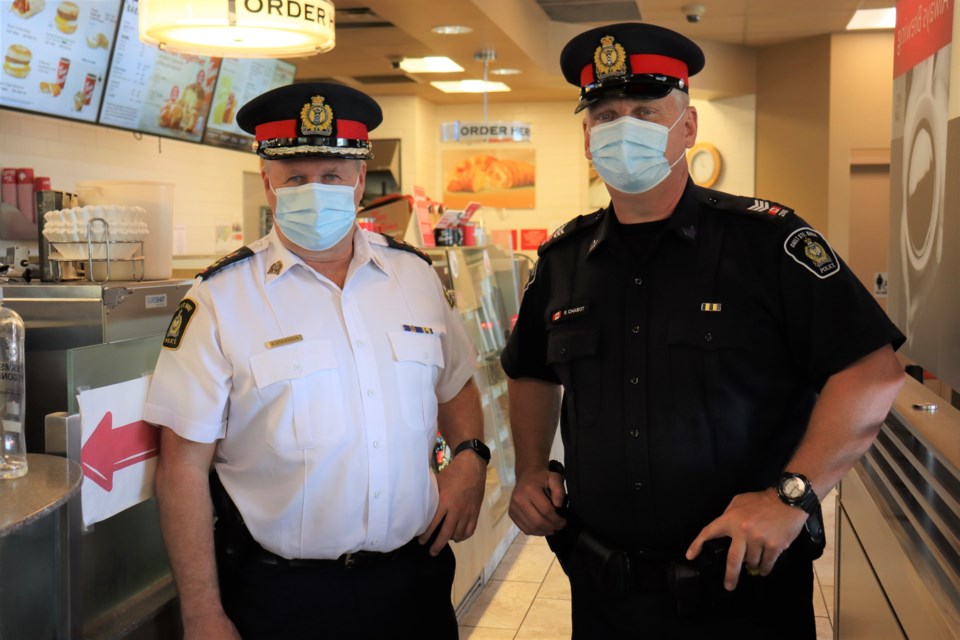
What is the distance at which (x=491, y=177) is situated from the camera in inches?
482

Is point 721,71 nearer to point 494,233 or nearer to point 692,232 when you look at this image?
point 494,233

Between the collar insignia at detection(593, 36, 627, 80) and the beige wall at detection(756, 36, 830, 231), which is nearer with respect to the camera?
the collar insignia at detection(593, 36, 627, 80)

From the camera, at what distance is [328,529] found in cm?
201

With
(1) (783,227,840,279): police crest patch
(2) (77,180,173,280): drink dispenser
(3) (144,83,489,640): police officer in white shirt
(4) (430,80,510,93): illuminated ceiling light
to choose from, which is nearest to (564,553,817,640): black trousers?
(3) (144,83,489,640): police officer in white shirt

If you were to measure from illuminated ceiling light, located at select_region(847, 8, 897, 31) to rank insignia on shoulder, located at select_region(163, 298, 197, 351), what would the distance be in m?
8.96

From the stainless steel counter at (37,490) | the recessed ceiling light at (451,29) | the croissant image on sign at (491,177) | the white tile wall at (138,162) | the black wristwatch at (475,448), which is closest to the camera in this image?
the stainless steel counter at (37,490)

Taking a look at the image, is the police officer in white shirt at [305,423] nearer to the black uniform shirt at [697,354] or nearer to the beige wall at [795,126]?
the black uniform shirt at [697,354]

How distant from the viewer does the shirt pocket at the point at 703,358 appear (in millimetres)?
1878

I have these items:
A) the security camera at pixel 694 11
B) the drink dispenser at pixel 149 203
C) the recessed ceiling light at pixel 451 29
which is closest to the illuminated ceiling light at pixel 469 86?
the recessed ceiling light at pixel 451 29

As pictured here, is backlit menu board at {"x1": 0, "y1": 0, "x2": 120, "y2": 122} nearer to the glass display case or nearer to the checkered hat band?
the glass display case

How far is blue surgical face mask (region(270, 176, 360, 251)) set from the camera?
81.7 inches

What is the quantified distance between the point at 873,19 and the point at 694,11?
211 centimetres

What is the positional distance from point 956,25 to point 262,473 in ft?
6.67

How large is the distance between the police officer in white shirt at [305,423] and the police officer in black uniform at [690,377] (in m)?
0.37
